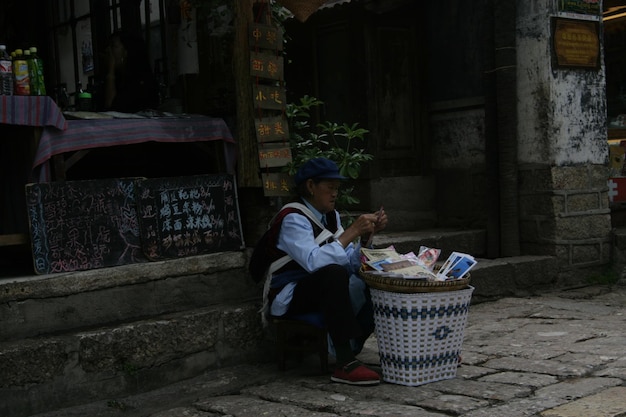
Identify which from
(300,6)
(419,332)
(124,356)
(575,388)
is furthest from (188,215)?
(575,388)

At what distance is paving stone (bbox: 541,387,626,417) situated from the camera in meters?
4.20

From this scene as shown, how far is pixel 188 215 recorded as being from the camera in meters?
5.82

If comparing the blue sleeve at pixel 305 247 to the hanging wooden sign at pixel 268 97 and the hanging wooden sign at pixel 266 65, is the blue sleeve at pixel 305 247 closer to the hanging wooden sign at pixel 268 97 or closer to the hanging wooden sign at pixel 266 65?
the hanging wooden sign at pixel 268 97

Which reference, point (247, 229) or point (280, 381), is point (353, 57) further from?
point (280, 381)

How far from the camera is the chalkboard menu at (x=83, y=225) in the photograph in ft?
17.2

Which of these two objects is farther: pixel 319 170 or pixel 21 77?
pixel 21 77

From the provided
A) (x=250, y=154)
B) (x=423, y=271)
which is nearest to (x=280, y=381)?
(x=423, y=271)

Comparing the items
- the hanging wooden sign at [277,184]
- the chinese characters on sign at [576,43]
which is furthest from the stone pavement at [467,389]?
the chinese characters on sign at [576,43]

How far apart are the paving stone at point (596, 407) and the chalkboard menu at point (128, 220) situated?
2632 millimetres

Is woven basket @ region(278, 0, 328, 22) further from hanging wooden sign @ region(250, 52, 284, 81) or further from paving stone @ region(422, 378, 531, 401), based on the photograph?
paving stone @ region(422, 378, 531, 401)

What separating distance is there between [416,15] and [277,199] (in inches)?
162

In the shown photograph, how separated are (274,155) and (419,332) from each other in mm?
1842

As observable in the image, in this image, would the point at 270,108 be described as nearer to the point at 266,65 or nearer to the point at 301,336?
the point at 266,65

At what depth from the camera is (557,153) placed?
839cm
